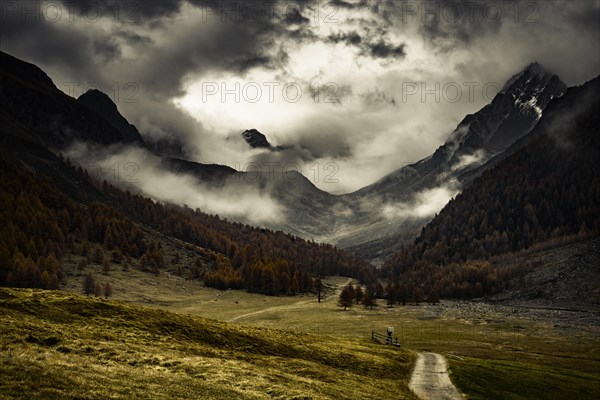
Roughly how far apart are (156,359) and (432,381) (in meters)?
32.0

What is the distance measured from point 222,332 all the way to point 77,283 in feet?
474

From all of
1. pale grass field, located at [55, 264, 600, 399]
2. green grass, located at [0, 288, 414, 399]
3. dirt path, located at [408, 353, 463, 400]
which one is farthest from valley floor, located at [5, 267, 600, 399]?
dirt path, located at [408, 353, 463, 400]

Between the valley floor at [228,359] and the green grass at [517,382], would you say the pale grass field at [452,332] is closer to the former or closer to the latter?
the green grass at [517,382]

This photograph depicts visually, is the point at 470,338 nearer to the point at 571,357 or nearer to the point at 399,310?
the point at 571,357

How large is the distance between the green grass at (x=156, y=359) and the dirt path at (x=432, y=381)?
5.04 ft

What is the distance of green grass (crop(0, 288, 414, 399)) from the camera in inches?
1042

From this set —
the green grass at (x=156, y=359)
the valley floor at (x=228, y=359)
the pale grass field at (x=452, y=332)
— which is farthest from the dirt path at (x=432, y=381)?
the pale grass field at (x=452, y=332)

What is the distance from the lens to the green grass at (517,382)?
48031mm

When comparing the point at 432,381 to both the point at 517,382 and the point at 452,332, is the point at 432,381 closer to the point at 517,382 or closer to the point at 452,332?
the point at 517,382

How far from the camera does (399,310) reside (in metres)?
183

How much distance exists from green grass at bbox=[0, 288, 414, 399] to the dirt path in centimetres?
154

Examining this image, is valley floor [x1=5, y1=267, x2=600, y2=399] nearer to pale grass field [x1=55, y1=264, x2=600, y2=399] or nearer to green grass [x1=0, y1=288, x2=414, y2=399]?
green grass [x1=0, y1=288, x2=414, y2=399]

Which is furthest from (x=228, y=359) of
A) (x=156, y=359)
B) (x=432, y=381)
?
(x=432, y=381)

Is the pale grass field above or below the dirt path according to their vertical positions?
below
